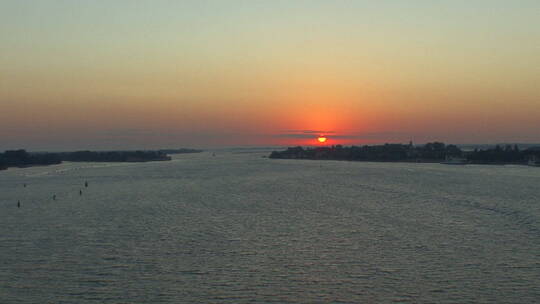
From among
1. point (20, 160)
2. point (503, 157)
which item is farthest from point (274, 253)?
point (20, 160)

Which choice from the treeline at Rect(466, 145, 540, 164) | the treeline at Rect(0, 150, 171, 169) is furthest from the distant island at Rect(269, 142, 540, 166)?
the treeline at Rect(0, 150, 171, 169)

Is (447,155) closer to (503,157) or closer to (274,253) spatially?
(503,157)

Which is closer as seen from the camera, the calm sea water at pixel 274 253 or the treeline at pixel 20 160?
the calm sea water at pixel 274 253

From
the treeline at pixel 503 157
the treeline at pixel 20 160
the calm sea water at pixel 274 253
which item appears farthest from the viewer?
the treeline at pixel 20 160

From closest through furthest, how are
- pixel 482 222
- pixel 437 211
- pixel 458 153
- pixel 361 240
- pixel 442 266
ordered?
1. pixel 442 266
2. pixel 361 240
3. pixel 482 222
4. pixel 437 211
5. pixel 458 153

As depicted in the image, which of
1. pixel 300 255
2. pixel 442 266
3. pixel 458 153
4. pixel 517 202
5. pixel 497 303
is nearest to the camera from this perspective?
pixel 497 303

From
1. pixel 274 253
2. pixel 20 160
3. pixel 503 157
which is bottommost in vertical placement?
pixel 274 253

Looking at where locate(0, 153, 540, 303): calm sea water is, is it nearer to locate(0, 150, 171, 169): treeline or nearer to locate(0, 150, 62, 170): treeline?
locate(0, 150, 171, 169): treeline

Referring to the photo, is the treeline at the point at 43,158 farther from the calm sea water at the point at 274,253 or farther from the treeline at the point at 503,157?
the treeline at the point at 503,157

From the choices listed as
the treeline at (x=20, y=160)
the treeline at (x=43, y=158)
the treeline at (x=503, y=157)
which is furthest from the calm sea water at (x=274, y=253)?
the treeline at (x=20, y=160)

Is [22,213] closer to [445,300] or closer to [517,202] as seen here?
[445,300]

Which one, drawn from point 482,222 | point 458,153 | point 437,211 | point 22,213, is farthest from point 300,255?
point 458,153
